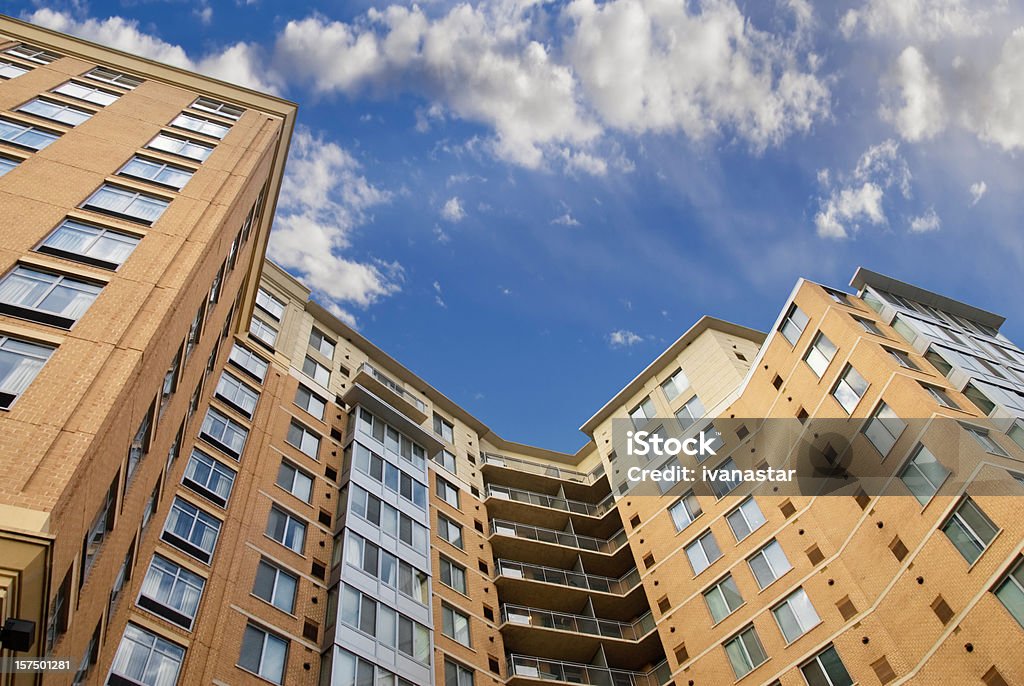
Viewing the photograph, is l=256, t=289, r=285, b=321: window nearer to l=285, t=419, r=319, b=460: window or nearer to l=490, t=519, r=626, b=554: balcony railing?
l=285, t=419, r=319, b=460: window

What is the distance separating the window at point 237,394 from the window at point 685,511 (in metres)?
20.3

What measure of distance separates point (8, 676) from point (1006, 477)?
24044 mm

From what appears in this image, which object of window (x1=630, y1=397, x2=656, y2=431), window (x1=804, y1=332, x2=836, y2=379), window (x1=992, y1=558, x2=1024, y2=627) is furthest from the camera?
window (x1=630, y1=397, x2=656, y2=431)

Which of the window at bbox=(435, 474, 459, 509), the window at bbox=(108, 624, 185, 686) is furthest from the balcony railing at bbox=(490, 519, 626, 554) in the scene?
the window at bbox=(108, 624, 185, 686)

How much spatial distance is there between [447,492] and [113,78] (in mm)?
26203

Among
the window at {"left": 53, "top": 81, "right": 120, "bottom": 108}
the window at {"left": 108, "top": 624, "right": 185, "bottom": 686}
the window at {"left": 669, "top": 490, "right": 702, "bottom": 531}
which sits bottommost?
the window at {"left": 108, "top": 624, "right": 185, "bottom": 686}

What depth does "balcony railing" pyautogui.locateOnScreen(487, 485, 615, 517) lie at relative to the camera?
42469 mm

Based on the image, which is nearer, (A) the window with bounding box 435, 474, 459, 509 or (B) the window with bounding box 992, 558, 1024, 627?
(B) the window with bounding box 992, 558, 1024, 627

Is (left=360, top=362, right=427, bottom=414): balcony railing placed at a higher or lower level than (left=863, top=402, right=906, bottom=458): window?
higher

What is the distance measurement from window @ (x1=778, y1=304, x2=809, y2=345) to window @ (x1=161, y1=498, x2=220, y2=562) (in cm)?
2445

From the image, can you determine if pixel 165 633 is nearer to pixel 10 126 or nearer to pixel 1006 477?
pixel 10 126

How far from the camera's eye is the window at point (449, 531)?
115 feet

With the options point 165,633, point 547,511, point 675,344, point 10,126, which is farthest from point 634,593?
point 10,126

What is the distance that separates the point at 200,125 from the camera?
3097 centimetres
